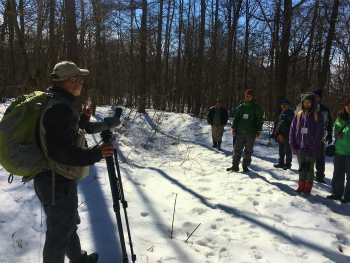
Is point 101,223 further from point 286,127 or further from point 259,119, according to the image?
point 286,127

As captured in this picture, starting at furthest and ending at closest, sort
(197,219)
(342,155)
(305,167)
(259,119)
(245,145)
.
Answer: (245,145) → (259,119) → (305,167) → (342,155) → (197,219)

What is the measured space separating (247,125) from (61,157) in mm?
4388

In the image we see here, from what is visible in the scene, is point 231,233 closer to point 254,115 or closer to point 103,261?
point 103,261

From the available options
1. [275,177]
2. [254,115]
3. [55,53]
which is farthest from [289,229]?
[55,53]

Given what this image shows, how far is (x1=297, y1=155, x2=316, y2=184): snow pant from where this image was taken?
3969mm

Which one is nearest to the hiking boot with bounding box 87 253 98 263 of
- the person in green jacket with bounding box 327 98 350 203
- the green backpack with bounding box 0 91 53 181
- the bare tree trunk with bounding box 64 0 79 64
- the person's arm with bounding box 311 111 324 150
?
the green backpack with bounding box 0 91 53 181

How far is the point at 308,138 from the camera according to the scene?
3922 millimetres

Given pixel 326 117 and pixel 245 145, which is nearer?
pixel 326 117

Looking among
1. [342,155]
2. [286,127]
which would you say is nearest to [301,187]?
[342,155]

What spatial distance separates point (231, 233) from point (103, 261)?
5.16 feet

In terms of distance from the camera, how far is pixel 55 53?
6.05 m

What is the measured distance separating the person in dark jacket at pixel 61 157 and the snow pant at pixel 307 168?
11.9ft

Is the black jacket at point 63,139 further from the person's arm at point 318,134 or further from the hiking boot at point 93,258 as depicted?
the person's arm at point 318,134

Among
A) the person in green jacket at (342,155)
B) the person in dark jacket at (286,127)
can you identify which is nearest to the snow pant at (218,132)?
the person in dark jacket at (286,127)
